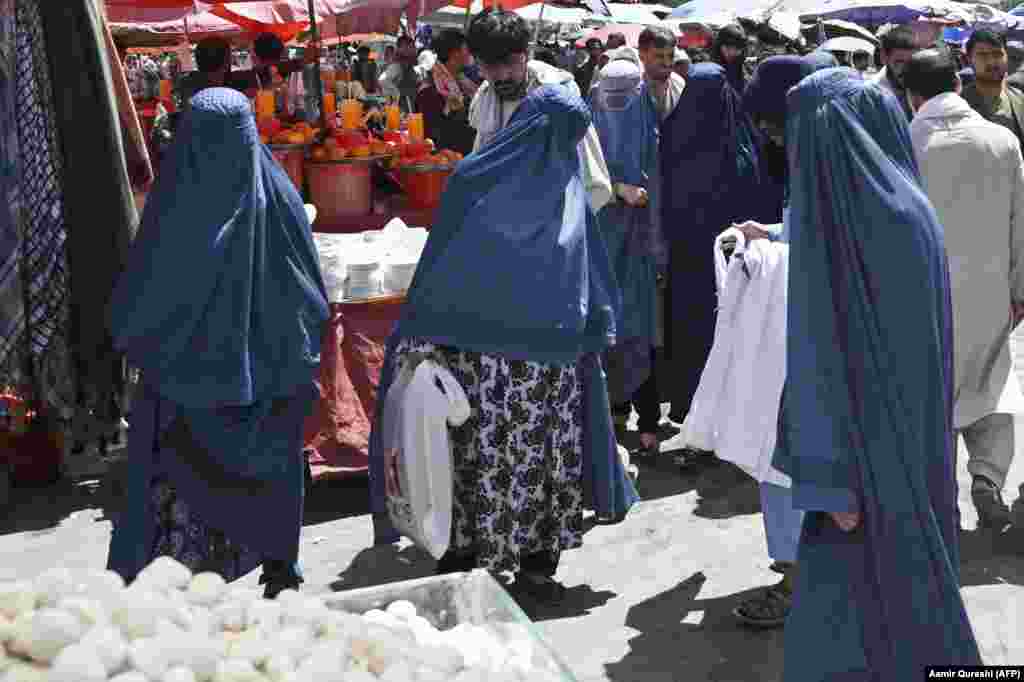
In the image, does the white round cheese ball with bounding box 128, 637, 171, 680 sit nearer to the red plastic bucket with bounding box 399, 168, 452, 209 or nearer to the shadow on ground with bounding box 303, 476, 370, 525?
the shadow on ground with bounding box 303, 476, 370, 525

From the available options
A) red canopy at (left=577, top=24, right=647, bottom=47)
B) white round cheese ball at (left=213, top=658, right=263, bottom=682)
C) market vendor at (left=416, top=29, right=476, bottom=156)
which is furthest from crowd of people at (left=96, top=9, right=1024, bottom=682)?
red canopy at (left=577, top=24, right=647, bottom=47)

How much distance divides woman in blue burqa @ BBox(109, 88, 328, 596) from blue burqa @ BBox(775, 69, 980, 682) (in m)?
1.72

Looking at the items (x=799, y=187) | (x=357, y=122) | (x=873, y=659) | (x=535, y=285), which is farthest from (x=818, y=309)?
(x=357, y=122)

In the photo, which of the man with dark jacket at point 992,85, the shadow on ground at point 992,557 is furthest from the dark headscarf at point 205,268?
the man with dark jacket at point 992,85

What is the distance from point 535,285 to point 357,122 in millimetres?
2357

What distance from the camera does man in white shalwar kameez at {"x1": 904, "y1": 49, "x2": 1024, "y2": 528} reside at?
472 cm

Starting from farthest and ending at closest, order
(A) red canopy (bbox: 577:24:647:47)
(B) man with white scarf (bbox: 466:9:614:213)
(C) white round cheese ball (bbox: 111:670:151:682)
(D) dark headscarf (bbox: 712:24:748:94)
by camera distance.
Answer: (A) red canopy (bbox: 577:24:647:47)
(D) dark headscarf (bbox: 712:24:748:94)
(B) man with white scarf (bbox: 466:9:614:213)
(C) white round cheese ball (bbox: 111:670:151:682)

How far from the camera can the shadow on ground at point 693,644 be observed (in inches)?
155

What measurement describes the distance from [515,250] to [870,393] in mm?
1644

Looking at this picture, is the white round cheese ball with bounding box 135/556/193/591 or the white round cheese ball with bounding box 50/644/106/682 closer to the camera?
the white round cheese ball with bounding box 50/644/106/682

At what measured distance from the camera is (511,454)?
4305mm

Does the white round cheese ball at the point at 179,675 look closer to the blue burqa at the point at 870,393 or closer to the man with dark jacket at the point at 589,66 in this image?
the blue burqa at the point at 870,393

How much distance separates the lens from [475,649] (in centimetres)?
232

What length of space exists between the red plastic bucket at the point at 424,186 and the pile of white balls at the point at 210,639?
379 centimetres
